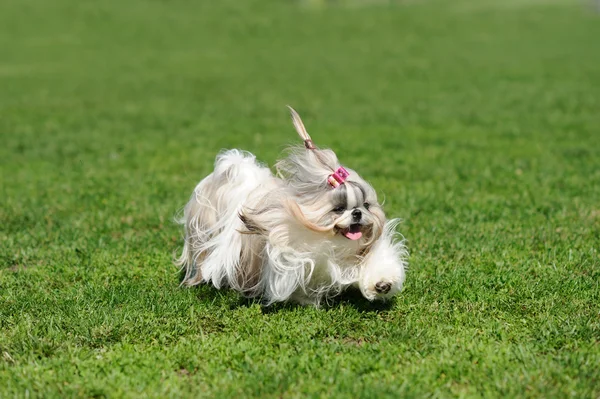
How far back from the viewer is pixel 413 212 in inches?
299

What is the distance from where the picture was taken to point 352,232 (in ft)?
15.5

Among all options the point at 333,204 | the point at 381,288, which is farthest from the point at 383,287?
the point at 333,204

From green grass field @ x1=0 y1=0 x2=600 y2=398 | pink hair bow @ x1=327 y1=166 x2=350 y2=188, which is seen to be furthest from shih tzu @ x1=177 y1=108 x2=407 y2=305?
green grass field @ x1=0 y1=0 x2=600 y2=398

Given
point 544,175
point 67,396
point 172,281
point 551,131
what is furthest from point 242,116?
point 67,396

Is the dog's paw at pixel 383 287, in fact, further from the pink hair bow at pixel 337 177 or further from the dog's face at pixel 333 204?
the pink hair bow at pixel 337 177

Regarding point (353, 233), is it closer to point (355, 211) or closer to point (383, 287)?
point (355, 211)

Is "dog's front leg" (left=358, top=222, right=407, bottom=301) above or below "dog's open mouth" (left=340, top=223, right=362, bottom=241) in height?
below

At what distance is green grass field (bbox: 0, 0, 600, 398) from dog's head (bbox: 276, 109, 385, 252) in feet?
2.00

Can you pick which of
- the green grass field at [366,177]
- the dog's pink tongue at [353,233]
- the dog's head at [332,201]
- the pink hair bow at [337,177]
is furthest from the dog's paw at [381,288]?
the pink hair bow at [337,177]

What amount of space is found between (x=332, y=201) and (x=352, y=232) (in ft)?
0.88

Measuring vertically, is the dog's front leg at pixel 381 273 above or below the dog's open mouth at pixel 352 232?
below

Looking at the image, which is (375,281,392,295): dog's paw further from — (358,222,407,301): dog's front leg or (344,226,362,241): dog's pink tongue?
(344,226,362,241): dog's pink tongue

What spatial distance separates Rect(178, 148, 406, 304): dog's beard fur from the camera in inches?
184

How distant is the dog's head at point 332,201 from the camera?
15.2ft
